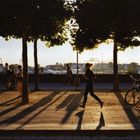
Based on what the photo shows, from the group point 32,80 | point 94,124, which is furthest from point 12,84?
point 94,124

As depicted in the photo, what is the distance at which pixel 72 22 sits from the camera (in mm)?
30078

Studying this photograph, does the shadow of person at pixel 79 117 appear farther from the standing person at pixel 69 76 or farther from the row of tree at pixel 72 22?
the standing person at pixel 69 76

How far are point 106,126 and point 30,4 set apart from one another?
7.70 m

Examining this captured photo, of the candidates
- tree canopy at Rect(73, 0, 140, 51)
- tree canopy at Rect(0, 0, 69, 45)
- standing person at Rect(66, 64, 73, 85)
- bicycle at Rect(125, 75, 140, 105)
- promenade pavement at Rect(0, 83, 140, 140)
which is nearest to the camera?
promenade pavement at Rect(0, 83, 140, 140)

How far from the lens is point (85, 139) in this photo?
45.5ft

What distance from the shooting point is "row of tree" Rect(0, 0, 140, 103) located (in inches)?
858

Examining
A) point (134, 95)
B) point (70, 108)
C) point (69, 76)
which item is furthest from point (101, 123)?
point (69, 76)

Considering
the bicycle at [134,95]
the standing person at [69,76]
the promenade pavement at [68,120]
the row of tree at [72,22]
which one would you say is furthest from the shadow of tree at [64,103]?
the standing person at [69,76]

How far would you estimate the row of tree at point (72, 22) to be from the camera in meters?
21.8

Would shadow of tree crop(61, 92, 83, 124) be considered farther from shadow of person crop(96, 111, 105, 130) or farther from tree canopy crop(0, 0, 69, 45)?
tree canopy crop(0, 0, 69, 45)

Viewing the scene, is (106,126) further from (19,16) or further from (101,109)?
(19,16)

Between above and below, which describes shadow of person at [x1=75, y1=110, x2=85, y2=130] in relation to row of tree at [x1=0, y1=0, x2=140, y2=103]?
below

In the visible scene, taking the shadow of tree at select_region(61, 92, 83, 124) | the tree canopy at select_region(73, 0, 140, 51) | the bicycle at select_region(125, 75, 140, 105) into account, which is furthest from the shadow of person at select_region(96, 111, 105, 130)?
the tree canopy at select_region(73, 0, 140, 51)

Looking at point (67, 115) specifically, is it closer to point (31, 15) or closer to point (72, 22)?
point (31, 15)
